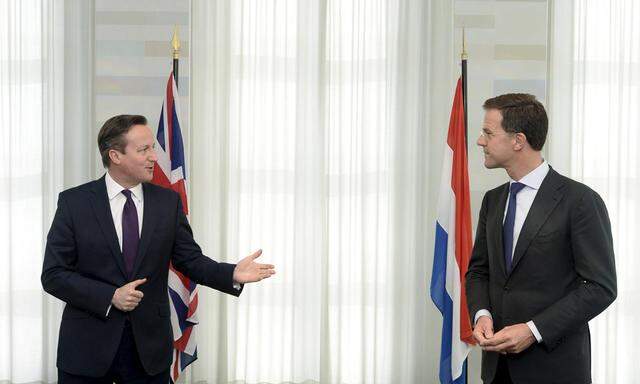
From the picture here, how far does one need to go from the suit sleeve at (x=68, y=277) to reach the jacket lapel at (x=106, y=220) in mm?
108

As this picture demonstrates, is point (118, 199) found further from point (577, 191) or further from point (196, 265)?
point (577, 191)

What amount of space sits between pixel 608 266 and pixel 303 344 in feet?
9.52

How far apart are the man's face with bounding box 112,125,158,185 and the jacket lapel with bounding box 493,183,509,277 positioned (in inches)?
55.9

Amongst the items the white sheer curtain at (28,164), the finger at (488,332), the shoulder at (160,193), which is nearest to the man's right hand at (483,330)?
the finger at (488,332)

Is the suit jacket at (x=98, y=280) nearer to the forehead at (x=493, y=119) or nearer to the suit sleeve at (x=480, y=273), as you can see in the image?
the suit sleeve at (x=480, y=273)

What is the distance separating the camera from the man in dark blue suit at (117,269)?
109 inches

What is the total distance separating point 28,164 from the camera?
4922mm

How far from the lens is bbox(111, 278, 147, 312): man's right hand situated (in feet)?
8.84

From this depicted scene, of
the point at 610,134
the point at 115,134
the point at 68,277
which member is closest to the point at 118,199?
the point at 115,134

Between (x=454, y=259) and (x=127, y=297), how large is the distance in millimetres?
2208

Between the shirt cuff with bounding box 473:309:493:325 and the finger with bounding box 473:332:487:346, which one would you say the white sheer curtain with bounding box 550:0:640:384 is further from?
the finger with bounding box 473:332:487:346

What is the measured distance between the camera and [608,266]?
2430 mm

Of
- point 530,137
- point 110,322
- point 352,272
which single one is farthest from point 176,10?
point 530,137

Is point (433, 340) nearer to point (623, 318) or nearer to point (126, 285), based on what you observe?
point (623, 318)
